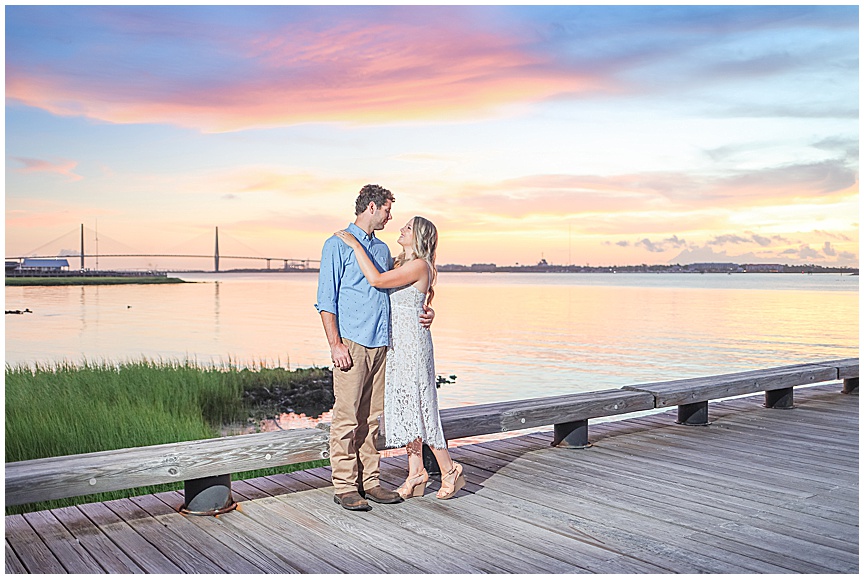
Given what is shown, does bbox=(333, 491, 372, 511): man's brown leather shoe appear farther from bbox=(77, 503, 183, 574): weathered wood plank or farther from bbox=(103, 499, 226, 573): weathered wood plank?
bbox=(77, 503, 183, 574): weathered wood plank

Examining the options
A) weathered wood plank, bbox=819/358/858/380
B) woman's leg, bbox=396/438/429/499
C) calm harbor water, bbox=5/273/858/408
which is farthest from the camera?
calm harbor water, bbox=5/273/858/408

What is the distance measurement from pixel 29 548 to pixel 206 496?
2.77ft

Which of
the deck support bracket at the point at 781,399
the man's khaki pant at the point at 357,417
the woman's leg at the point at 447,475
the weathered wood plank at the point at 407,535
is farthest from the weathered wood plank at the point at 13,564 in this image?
the deck support bracket at the point at 781,399

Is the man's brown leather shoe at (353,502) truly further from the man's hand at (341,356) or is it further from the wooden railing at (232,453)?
the man's hand at (341,356)

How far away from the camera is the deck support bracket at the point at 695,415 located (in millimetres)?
7016

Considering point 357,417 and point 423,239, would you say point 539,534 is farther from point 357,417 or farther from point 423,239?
point 423,239

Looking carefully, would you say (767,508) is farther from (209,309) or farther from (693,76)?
(209,309)

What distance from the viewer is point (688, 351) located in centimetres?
2541

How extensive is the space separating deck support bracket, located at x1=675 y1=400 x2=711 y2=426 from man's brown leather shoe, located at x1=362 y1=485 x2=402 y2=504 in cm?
316

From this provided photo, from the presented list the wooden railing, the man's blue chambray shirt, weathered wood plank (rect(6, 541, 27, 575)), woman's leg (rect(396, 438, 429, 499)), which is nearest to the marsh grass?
the wooden railing

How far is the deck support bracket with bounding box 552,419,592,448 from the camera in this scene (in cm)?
609

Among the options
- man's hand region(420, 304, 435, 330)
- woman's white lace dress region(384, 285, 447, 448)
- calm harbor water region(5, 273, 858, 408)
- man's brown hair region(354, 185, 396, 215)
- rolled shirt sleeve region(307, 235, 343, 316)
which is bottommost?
calm harbor water region(5, 273, 858, 408)

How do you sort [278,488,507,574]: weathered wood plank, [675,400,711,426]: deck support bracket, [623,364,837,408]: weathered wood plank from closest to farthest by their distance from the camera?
1. [278,488,507,574]: weathered wood plank
2. [623,364,837,408]: weathered wood plank
3. [675,400,711,426]: deck support bracket

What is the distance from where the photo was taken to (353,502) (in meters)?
4.52
